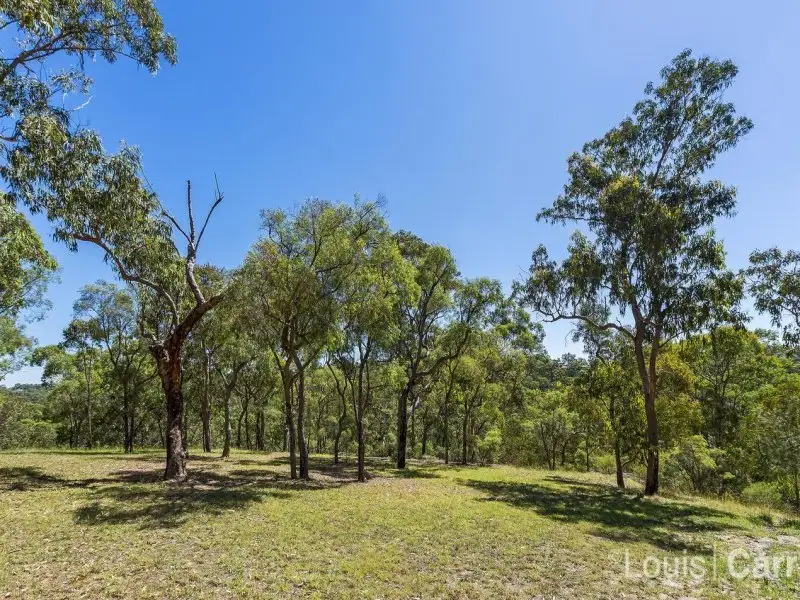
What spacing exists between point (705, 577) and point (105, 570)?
418 inches

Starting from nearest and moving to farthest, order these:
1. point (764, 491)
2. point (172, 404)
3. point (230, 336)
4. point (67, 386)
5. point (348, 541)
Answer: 1. point (348, 541)
2. point (172, 404)
3. point (230, 336)
4. point (764, 491)
5. point (67, 386)

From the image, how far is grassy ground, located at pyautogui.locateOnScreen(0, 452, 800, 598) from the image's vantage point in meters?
6.72

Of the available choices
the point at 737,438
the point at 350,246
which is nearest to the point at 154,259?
the point at 350,246

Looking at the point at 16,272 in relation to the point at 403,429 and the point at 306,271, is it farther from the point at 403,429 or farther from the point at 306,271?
the point at 403,429

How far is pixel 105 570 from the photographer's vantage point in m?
6.85

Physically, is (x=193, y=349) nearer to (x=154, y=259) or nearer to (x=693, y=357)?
(x=154, y=259)

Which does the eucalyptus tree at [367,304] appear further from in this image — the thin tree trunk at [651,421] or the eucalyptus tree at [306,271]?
the thin tree trunk at [651,421]

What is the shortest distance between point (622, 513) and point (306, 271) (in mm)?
14139

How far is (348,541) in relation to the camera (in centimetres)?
912

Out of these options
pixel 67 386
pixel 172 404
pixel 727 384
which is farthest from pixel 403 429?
pixel 67 386

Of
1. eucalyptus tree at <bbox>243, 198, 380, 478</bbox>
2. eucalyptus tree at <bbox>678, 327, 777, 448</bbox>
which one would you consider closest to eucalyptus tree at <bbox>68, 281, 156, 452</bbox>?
eucalyptus tree at <bbox>243, 198, 380, 478</bbox>

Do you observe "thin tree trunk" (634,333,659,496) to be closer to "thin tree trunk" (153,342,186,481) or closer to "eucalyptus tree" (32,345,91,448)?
"thin tree trunk" (153,342,186,481)

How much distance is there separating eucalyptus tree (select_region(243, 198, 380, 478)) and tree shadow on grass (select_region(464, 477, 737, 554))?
934cm

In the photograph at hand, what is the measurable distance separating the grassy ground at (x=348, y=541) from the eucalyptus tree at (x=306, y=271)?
5.94 m
